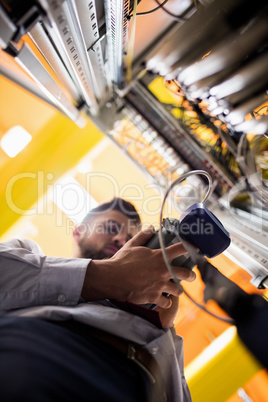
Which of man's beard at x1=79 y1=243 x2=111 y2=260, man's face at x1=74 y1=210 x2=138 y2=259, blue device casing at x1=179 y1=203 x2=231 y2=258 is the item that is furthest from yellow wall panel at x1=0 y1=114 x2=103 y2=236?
blue device casing at x1=179 y1=203 x2=231 y2=258

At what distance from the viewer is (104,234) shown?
1.19 metres

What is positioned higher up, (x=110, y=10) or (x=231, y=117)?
(x=110, y=10)

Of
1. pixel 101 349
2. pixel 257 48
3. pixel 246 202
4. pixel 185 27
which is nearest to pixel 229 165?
pixel 246 202

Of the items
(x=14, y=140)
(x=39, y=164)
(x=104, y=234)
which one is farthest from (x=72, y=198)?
(x=104, y=234)

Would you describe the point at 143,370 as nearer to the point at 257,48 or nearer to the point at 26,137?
the point at 257,48

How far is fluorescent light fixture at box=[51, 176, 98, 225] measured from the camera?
6.18 ft

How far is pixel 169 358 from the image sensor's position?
739 millimetres

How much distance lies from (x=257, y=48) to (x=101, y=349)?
3.60 ft

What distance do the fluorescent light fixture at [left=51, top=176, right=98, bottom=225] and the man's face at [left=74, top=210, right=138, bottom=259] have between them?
596 mm

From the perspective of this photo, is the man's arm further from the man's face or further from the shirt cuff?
the man's face

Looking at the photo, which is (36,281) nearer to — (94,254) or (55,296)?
(55,296)

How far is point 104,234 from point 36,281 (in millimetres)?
538

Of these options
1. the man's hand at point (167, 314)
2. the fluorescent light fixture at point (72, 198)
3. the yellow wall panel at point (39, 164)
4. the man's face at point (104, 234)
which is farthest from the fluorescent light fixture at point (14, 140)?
the man's hand at point (167, 314)

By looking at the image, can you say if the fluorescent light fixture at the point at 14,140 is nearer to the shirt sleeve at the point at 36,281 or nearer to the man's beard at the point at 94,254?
the man's beard at the point at 94,254
